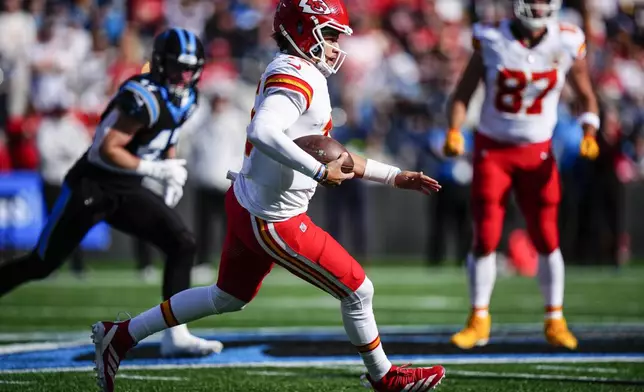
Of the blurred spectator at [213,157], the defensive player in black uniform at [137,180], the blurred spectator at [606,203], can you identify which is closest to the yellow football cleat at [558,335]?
the defensive player in black uniform at [137,180]

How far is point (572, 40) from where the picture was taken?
6508 mm

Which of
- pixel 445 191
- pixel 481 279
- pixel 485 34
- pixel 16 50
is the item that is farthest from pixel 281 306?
pixel 16 50

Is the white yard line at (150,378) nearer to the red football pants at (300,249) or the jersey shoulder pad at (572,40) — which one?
the red football pants at (300,249)

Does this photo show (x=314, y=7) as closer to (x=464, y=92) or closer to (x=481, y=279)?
(x=464, y=92)

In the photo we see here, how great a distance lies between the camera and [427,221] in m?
14.3

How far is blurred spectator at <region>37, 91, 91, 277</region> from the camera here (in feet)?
39.3

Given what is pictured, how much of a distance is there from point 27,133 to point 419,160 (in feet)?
15.2

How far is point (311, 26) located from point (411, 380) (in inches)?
57.6

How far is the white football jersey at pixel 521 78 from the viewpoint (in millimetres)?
6449

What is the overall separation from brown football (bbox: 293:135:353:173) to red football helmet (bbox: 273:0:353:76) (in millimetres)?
320

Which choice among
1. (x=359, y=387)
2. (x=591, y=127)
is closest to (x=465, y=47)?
(x=591, y=127)

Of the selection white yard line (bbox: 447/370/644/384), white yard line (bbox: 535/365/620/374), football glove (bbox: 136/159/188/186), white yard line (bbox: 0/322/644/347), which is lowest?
white yard line (bbox: 0/322/644/347)

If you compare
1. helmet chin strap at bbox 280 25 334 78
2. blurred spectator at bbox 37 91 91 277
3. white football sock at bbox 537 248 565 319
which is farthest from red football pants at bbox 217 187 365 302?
blurred spectator at bbox 37 91 91 277

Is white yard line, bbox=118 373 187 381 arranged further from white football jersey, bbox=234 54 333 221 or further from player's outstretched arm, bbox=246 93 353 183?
player's outstretched arm, bbox=246 93 353 183
